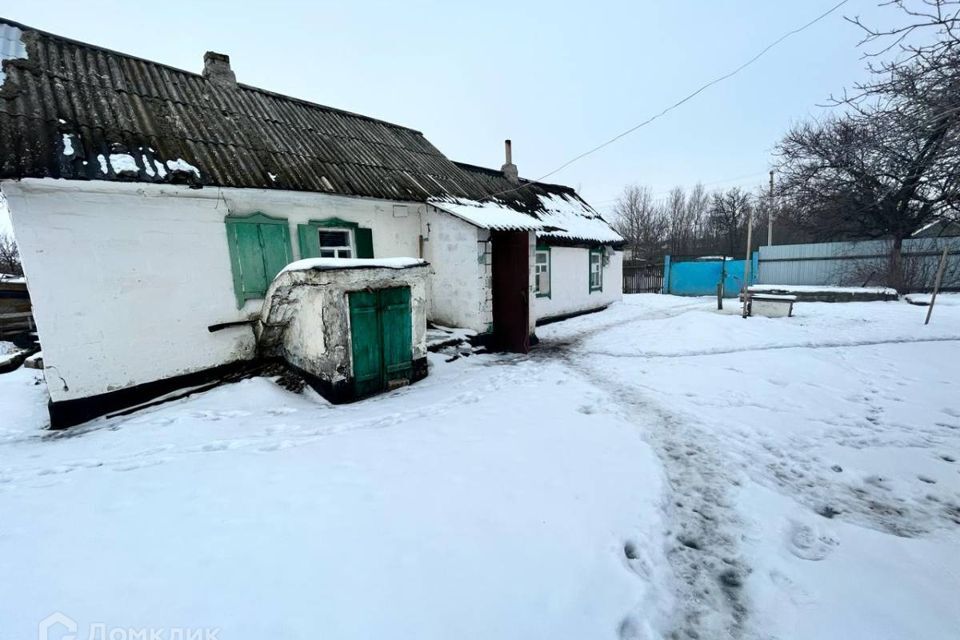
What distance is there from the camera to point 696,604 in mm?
2096

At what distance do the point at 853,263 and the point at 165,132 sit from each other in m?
23.8

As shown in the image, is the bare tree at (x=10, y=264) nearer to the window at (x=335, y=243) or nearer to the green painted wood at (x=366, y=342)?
the window at (x=335, y=243)

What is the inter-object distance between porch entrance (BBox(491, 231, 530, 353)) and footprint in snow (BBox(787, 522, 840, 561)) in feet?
18.9

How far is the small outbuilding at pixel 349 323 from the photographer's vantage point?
17.0 feet

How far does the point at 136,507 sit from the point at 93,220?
4.38m

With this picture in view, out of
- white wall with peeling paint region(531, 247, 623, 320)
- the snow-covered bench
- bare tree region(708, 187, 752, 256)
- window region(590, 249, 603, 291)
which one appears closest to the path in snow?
white wall with peeling paint region(531, 247, 623, 320)

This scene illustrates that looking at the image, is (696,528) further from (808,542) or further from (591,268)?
(591,268)

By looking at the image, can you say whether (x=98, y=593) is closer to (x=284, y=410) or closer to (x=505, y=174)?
(x=284, y=410)

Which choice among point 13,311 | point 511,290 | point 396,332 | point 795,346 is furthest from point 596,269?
point 13,311

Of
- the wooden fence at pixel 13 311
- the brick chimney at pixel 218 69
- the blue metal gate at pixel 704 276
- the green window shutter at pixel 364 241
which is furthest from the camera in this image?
the blue metal gate at pixel 704 276

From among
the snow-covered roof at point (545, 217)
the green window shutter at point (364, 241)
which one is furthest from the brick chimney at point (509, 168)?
the green window shutter at point (364, 241)

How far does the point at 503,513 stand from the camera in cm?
272

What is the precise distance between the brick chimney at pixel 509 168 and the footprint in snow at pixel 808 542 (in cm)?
1156

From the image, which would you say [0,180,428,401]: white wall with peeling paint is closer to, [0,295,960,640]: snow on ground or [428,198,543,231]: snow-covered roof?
[0,295,960,640]: snow on ground
